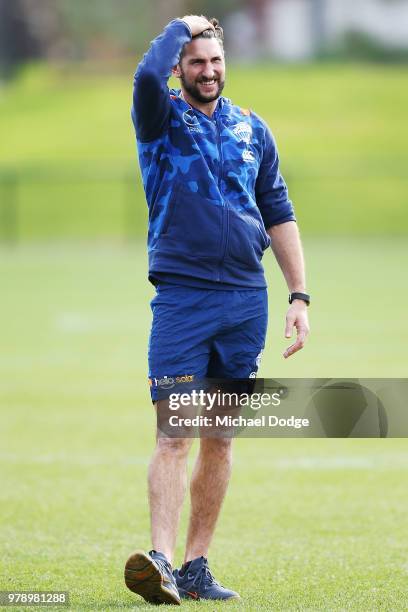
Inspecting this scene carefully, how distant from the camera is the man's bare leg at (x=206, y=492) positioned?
5.62m

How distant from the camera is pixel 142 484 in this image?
7945 millimetres

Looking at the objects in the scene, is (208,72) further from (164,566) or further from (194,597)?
(194,597)

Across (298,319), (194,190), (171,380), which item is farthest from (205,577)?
(194,190)

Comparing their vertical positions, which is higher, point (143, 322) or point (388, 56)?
point (388, 56)

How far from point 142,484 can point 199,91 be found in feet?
10.3

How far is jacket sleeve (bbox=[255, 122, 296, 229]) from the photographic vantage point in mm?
5750

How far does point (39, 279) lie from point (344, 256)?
27.0 feet

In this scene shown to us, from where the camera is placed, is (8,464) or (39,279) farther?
(39,279)

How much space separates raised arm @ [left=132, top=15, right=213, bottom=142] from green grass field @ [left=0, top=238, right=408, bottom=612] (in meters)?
1.89

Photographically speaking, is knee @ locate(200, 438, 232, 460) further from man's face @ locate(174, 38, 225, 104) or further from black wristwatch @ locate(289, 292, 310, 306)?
man's face @ locate(174, 38, 225, 104)

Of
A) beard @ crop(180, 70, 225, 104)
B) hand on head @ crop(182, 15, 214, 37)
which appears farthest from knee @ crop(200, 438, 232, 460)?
hand on head @ crop(182, 15, 214, 37)

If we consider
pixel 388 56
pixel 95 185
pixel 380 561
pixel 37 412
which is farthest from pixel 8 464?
pixel 388 56

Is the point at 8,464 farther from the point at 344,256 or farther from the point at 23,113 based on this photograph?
the point at 23,113

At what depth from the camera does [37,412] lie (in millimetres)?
10273
